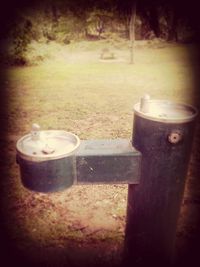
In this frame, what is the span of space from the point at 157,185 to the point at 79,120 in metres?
4.13

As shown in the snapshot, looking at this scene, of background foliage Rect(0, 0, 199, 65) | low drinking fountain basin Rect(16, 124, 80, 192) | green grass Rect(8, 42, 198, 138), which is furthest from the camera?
background foliage Rect(0, 0, 199, 65)

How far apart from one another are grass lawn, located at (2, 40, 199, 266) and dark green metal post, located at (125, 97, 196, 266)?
555mm

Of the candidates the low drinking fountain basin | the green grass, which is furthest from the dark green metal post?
the green grass

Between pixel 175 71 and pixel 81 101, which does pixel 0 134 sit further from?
pixel 175 71

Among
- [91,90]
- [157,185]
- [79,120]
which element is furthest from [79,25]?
[157,185]

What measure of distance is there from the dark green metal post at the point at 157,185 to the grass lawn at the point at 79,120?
1.82ft

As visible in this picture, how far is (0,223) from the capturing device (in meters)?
3.18

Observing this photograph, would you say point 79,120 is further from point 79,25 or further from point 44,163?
point 79,25

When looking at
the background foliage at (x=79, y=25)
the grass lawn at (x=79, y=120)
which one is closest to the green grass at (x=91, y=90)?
the grass lawn at (x=79, y=120)

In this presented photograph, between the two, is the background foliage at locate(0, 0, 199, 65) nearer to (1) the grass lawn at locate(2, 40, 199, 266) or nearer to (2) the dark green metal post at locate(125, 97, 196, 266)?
(1) the grass lawn at locate(2, 40, 199, 266)

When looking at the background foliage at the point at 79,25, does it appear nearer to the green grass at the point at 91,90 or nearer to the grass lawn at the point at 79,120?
the grass lawn at the point at 79,120

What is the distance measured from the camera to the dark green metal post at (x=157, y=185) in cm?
188

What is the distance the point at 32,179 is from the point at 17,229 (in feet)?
4.88

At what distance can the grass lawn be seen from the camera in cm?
291
